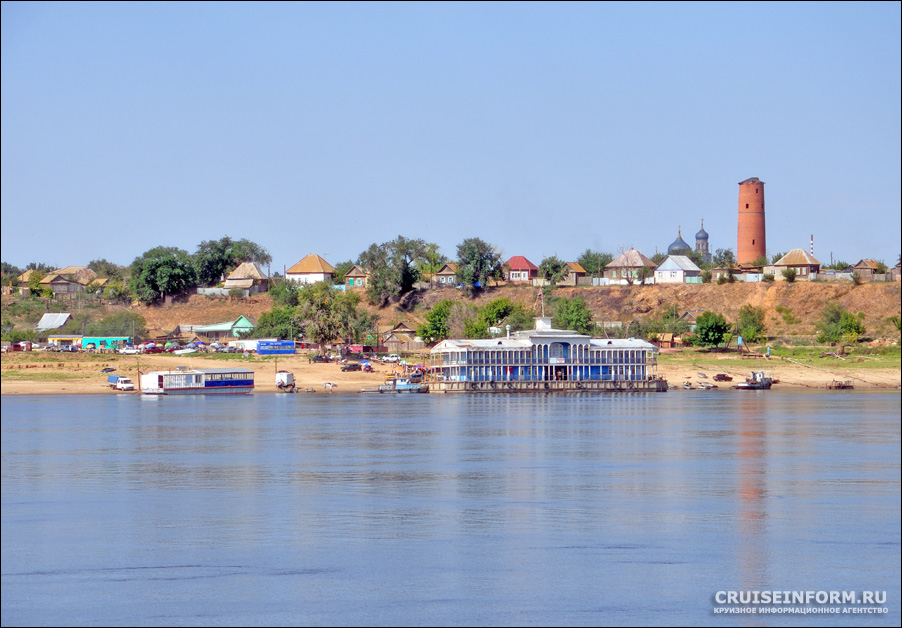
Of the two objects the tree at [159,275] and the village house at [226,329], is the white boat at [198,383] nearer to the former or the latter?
the village house at [226,329]

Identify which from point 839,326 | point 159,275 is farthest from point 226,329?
point 839,326

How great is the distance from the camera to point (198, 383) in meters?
107

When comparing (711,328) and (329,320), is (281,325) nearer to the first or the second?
(329,320)

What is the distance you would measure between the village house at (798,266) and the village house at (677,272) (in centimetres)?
917

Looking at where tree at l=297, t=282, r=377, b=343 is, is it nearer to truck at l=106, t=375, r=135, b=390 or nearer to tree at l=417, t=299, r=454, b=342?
tree at l=417, t=299, r=454, b=342

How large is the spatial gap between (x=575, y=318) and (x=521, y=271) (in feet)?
102

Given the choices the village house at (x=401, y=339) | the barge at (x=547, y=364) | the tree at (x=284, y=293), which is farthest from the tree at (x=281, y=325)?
the barge at (x=547, y=364)

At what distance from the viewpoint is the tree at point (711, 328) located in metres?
116

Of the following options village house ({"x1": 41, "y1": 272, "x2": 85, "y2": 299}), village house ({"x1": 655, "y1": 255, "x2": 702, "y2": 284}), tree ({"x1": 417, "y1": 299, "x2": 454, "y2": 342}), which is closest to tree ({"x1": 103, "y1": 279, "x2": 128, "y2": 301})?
village house ({"x1": 41, "y1": 272, "x2": 85, "y2": 299})

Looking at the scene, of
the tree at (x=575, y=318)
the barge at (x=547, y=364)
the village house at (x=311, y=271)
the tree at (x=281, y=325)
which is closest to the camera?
the barge at (x=547, y=364)

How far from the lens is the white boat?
106 meters

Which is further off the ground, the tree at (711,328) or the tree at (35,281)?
the tree at (35,281)

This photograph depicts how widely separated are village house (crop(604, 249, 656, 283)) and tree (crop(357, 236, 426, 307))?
27.0m

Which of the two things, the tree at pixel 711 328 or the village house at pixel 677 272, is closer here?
the tree at pixel 711 328
